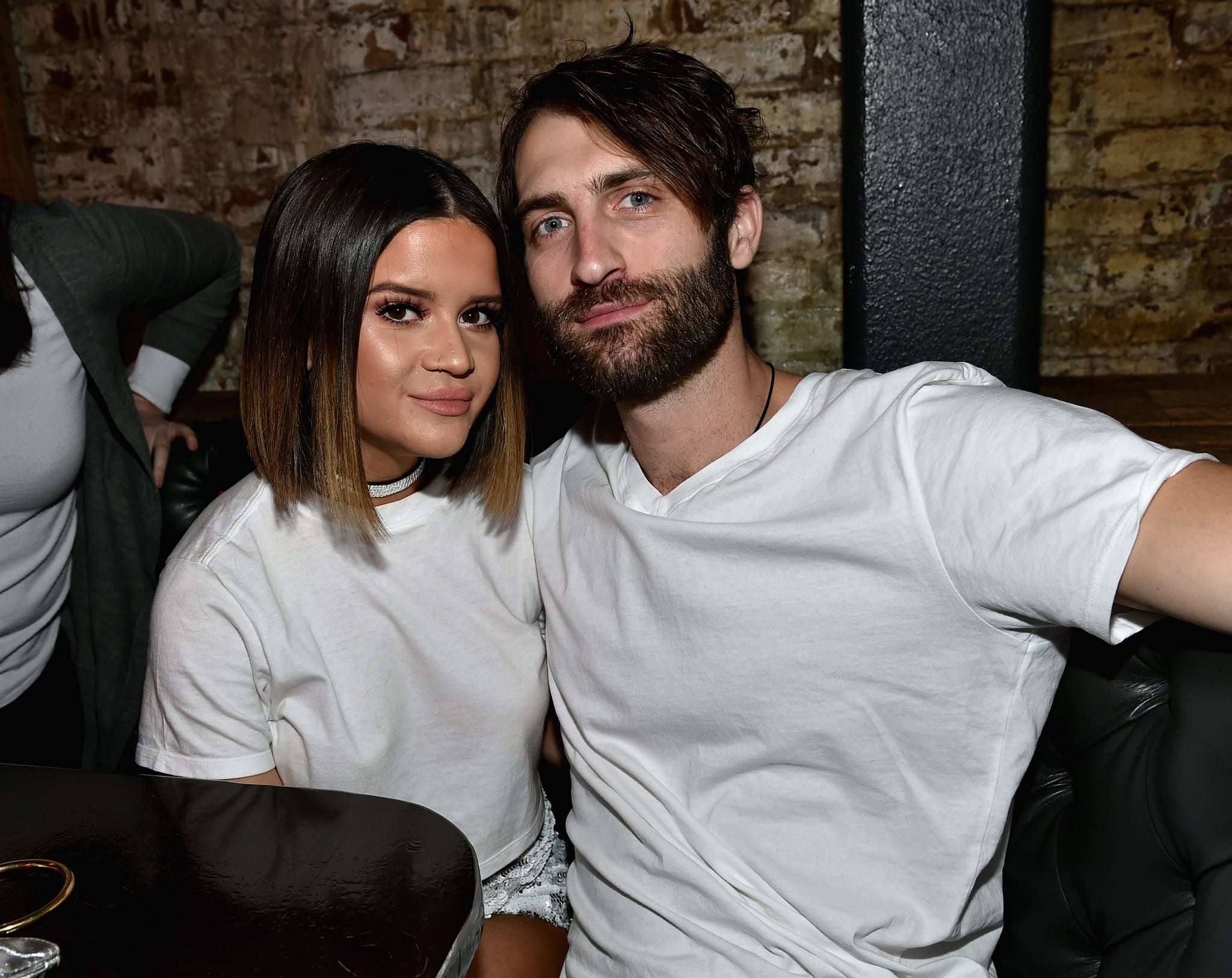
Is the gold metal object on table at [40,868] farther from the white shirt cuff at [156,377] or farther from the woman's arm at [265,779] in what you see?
the white shirt cuff at [156,377]

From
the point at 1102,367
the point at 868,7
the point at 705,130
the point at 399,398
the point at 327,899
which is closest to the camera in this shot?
the point at 327,899

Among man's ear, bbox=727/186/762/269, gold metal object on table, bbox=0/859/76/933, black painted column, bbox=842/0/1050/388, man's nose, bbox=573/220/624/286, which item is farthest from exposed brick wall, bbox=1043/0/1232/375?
gold metal object on table, bbox=0/859/76/933

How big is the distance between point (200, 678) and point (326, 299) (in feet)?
1.88

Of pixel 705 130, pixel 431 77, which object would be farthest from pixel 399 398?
pixel 431 77

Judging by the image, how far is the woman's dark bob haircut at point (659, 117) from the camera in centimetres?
146

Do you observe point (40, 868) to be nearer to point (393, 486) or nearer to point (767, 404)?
point (393, 486)

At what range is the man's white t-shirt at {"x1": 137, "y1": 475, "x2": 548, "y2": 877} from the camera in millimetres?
1365

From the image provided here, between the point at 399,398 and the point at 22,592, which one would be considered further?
the point at 22,592

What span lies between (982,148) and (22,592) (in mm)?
2055

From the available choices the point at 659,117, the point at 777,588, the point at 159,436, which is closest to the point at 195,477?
the point at 159,436

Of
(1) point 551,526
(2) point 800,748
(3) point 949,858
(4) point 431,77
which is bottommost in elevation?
(3) point 949,858

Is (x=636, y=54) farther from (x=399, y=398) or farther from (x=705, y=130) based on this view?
(x=399, y=398)

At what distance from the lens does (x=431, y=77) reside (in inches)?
110

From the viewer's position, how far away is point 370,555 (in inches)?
58.5
